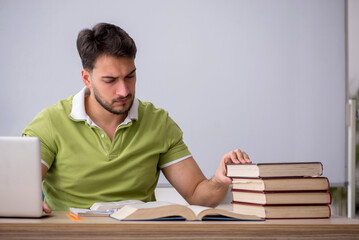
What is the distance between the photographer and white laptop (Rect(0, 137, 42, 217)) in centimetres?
133

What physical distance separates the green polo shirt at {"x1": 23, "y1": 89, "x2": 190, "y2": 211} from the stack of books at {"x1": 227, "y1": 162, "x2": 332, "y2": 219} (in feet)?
2.22

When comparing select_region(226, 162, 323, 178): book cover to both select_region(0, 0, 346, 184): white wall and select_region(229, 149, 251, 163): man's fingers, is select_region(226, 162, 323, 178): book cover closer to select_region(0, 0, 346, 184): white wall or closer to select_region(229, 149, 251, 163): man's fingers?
select_region(229, 149, 251, 163): man's fingers

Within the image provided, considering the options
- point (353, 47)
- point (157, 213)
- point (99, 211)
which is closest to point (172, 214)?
point (157, 213)

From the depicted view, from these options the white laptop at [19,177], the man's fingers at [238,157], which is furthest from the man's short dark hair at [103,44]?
the white laptop at [19,177]

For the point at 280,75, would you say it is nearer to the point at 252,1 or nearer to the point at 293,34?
the point at 293,34

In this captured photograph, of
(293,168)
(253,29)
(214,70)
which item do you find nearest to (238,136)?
(214,70)

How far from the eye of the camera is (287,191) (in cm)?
134

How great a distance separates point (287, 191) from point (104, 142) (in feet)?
2.75

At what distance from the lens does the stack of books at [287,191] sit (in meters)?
1.33

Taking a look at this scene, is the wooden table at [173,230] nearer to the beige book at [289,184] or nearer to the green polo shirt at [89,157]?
the beige book at [289,184]

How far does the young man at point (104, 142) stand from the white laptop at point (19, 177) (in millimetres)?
521

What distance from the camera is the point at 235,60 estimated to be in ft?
11.8

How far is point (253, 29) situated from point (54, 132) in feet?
6.95

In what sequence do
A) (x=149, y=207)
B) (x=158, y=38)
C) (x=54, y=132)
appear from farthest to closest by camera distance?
(x=158, y=38) → (x=54, y=132) → (x=149, y=207)
